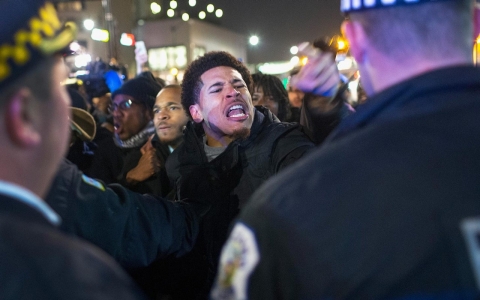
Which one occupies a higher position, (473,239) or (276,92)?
(473,239)

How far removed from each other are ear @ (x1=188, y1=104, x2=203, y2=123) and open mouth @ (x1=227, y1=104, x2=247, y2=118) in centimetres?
30

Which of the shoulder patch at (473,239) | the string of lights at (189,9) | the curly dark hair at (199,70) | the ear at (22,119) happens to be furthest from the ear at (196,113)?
the string of lights at (189,9)

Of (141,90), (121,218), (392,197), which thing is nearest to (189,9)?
(141,90)

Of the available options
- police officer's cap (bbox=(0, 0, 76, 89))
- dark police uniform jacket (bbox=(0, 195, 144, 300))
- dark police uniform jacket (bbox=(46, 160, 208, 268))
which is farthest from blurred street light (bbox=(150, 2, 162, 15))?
dark police uniform jacket (bbox=(0, 195, 144, 300))

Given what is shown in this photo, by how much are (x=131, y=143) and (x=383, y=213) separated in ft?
13.3

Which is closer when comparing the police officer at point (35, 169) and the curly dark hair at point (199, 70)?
the police officer at point (35, 169)

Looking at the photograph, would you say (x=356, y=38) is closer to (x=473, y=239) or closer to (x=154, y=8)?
(x=473, y=239)

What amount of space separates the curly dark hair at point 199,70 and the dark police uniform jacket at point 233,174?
73 cm

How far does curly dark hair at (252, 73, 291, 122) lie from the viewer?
19.2 feet

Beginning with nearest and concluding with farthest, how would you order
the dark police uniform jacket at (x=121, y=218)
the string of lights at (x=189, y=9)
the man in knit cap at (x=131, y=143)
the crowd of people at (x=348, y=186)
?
the crowd of people at (x=348, y=186) → the dark police uniform jacket at (x=121, y=218) → the man in knit cap at (x=131, y=143) → the string of lights at (x=189, y=9)

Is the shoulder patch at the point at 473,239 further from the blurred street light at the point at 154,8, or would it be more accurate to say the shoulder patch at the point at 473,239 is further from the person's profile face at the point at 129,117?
the blurred street light at the point at 154,8

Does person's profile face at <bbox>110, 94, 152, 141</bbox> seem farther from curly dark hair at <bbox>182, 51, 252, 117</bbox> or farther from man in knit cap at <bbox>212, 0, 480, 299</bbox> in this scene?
man in knit cap at <bbox>212, 0, 480, 299</bbox>

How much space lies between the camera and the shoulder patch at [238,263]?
140 cm

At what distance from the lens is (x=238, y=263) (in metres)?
1.42
